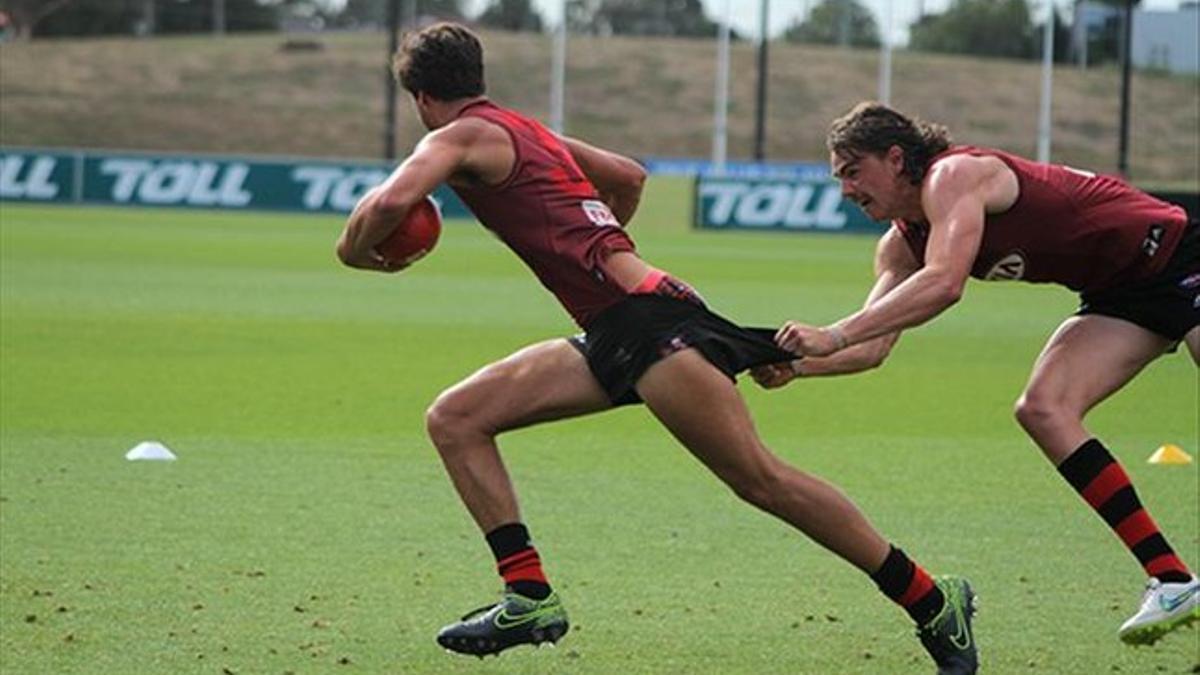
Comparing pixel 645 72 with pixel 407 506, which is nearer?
pixel 407 506

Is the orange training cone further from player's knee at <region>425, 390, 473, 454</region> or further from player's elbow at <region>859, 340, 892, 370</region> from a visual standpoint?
player's knee at <region>425, 390, 473, 454</region>

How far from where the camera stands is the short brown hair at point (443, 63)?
8617mm

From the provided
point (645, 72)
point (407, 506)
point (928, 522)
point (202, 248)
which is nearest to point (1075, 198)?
point (928, 522)

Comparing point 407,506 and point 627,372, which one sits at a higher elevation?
point 627,372

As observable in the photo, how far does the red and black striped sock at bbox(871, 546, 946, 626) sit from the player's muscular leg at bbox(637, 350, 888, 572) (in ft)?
0.15

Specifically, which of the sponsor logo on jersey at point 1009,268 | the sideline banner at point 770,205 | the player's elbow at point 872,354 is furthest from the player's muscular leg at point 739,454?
the sideline banner at point 770,205

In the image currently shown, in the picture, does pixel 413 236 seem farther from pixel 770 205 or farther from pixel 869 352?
pixel 770 205

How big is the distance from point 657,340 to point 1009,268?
1617 millimetres

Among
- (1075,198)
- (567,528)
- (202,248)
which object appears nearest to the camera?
(1075,198)

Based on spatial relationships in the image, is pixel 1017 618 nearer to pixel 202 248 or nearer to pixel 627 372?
pixel 627 372

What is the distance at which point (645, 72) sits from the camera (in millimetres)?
81250

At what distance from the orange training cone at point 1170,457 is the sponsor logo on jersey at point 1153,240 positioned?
223 inches

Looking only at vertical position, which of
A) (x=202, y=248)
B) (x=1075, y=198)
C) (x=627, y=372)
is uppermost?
(x=1075, y=198)

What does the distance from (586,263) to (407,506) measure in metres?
4.22
